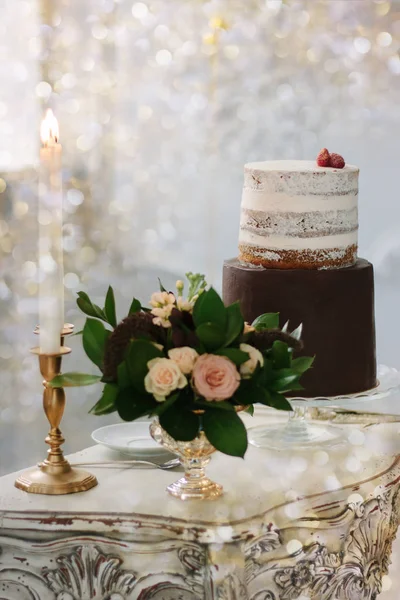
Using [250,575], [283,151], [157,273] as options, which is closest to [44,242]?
[250,575]

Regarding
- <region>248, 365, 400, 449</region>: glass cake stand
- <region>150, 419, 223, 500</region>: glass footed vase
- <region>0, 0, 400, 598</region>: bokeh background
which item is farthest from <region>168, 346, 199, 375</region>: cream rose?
<region>0, 0, 400, 598</region>: bokeh background

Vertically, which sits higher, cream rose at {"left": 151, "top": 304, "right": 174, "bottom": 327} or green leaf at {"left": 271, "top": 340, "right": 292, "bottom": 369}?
cream rose at {"left": 151, "top": 304, "right": 174, "bottom": 327}

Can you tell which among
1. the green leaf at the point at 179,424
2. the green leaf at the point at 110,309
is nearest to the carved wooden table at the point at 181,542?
the green leaf at the point at 179,424

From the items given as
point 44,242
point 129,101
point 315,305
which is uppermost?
point 129,101

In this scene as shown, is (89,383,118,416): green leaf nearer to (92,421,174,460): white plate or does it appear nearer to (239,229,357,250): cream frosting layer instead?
(92,421,174,460): white plate

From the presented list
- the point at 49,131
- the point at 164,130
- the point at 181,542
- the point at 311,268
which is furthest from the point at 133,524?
the point at 164,130

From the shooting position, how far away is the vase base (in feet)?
3.78

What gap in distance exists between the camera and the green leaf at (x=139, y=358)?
3.43ft

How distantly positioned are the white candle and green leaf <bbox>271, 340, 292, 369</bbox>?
0.26 metres

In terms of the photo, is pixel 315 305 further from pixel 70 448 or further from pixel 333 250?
pixel 70 448

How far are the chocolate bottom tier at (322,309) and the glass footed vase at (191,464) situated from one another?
36 cm

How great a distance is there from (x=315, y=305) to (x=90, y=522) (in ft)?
1.82

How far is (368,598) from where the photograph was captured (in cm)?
126

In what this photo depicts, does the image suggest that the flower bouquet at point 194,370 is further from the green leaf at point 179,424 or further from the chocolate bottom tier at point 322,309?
the chocolate bottom tier at point 322,309
